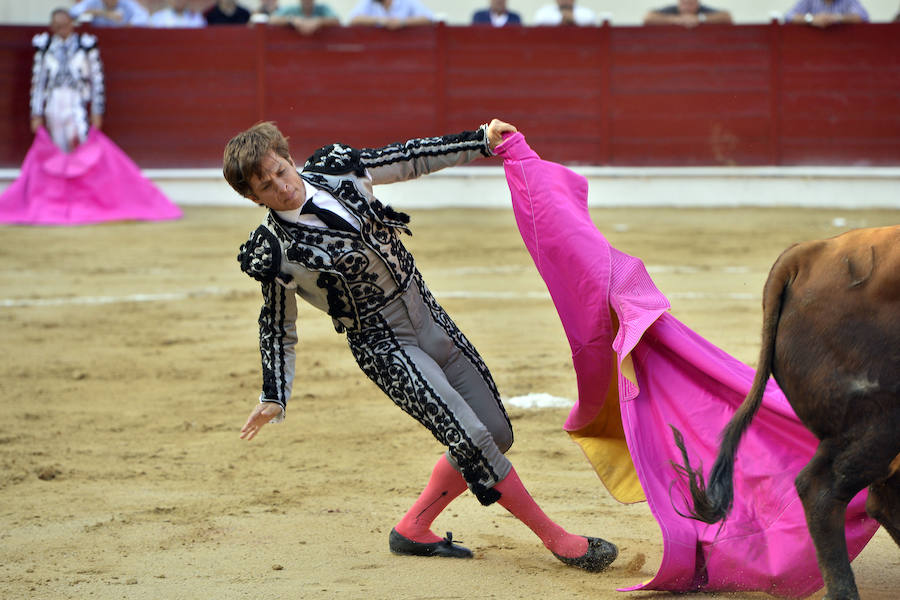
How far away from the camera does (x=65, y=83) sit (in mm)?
9281

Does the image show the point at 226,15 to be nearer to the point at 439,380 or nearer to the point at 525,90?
the point at 525,90

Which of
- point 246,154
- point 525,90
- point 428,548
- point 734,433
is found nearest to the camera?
point 734,433

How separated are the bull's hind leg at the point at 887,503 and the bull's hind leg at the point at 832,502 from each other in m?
0.16

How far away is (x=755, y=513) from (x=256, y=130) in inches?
50.5

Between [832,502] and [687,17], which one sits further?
[687,17]

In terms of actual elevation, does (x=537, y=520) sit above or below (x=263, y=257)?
below

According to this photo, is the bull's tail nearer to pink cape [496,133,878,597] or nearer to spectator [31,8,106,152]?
pink cape [496,133,878,597]

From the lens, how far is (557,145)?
33.2 ft

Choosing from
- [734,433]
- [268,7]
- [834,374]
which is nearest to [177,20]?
[268,7]

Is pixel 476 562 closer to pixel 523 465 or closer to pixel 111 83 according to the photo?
pixel 523 465

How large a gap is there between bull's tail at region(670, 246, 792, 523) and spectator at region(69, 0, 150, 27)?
8897 mm

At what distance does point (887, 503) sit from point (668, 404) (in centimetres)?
50

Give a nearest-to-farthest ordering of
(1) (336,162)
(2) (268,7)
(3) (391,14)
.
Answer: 1. (1) (336,162)
2. (3) (391,14)
3. (2) (268,7)

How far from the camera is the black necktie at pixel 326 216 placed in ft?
8.27
